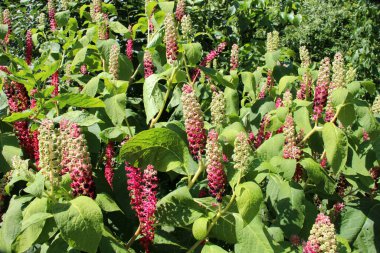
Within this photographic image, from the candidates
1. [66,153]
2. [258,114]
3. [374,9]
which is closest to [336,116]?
[258,114]

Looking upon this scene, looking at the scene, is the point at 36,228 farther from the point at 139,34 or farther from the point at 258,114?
the point at 139,34

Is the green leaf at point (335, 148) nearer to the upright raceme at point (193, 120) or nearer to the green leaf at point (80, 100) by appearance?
the upright raceme at point (193, 120)

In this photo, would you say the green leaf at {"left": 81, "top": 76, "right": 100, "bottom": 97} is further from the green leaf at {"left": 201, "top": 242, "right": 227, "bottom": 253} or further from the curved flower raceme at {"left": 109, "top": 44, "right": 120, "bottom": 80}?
the green leaf at {"left": 201, "top": 242, "right": 227, "bottom": 253}

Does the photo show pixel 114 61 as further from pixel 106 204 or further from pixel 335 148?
pixel 335 148

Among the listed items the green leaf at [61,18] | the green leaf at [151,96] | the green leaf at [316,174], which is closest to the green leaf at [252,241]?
the green leaf at [316,174]

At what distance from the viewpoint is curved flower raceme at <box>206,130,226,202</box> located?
1890 mm

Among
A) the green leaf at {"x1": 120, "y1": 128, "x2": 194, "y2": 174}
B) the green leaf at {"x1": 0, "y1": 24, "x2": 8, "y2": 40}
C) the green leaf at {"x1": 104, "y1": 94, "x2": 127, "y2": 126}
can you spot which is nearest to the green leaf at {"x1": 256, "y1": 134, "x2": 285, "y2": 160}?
the green leaf at {"x1": 120, "y1": 128, "x2": 194, "y2": 174}

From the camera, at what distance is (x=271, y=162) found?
253cm

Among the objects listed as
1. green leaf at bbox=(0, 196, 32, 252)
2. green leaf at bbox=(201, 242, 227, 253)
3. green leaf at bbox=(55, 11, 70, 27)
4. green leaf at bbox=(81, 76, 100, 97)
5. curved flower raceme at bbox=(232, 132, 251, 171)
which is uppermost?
curved flower raceme at bbox=(232, 132, 251, 171)

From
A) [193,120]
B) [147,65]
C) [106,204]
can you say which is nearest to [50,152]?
[106,204]

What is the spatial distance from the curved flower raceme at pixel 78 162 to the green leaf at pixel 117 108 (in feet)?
1.85

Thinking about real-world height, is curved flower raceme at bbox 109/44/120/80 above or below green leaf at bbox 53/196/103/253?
above

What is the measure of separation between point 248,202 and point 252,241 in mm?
300

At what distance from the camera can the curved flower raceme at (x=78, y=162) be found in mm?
1832
